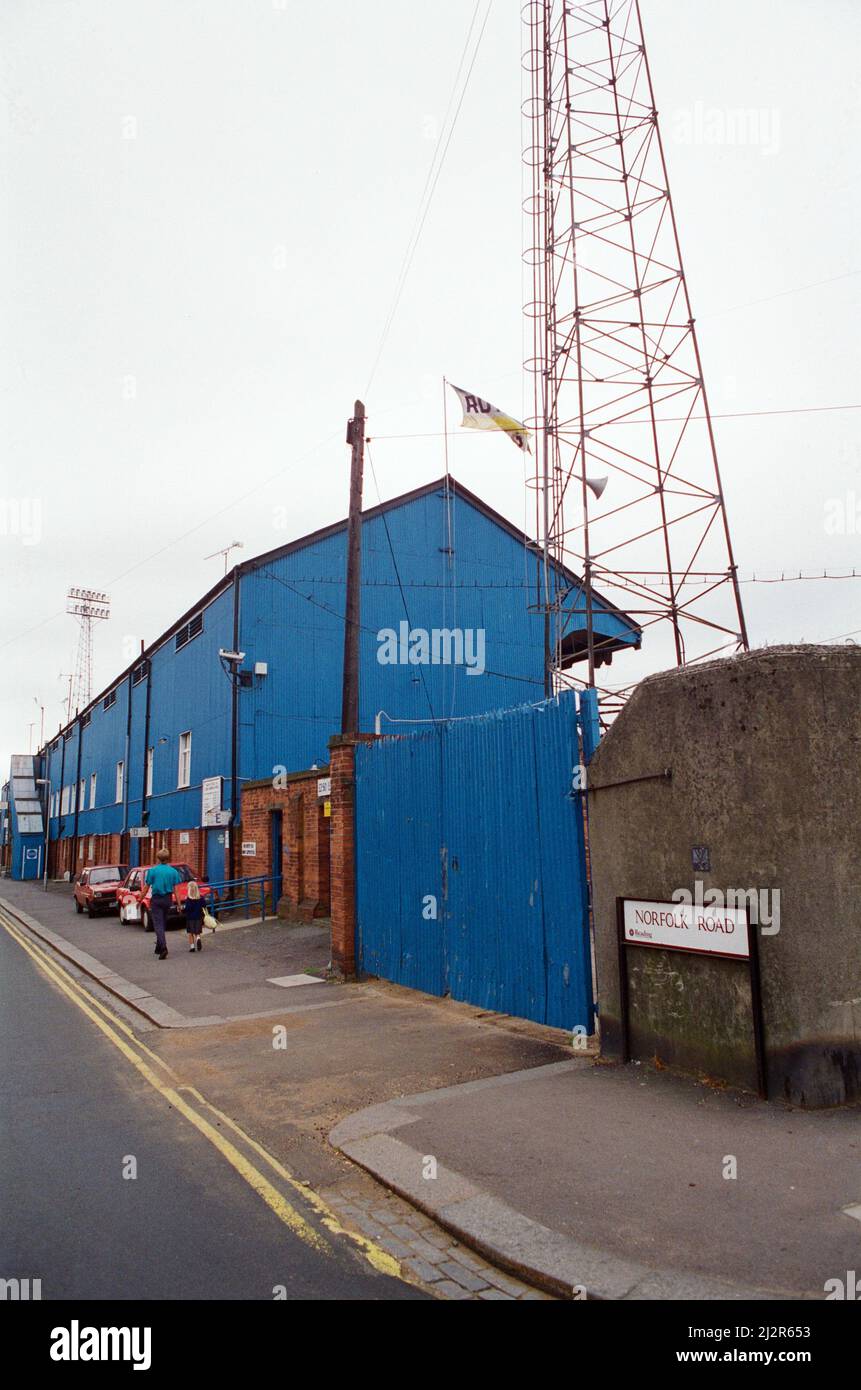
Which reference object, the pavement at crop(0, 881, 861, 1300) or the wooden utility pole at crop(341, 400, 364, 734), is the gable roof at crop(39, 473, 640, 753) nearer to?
the wooden utility pole at crop(341, 400, 364, 734)

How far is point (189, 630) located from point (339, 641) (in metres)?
6.81

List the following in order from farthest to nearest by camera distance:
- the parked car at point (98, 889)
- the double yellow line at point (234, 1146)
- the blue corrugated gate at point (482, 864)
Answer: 1. the parked car at point (98, 889)
2. the blue corrugated gate at point (482, 864)
3. the double yellow line at point (234, 1146)

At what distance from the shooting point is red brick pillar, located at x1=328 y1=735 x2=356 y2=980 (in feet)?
40.0

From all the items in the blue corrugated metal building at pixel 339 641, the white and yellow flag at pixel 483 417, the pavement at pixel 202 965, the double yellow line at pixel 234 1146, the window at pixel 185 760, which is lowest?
the pavement at pixel 202 965

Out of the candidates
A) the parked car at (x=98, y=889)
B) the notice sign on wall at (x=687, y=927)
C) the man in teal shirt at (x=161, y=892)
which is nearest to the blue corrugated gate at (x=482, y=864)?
the notice sign on wall at (x=687, y=927)

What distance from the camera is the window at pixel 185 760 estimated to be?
1187 inches

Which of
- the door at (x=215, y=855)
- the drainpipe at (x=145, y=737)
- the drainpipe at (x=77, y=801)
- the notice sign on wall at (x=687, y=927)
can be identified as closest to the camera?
the notice sign on wall at (x=687, y=927)

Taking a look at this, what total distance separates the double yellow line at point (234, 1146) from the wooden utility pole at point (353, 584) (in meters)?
4.96

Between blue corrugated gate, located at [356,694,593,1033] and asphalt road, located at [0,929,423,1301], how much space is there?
11.1ft

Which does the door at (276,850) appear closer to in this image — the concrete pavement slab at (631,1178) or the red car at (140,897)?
the red car at (140,897)

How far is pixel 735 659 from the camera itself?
6316 mm

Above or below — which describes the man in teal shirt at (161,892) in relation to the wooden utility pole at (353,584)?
below

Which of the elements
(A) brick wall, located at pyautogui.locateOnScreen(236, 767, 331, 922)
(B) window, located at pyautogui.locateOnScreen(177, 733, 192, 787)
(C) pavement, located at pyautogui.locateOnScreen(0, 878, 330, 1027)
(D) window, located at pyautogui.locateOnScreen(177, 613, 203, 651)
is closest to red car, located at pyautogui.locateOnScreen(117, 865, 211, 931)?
(C) pavement, located at pyautogui.locateOnScreen(0, 878, 330, 1027)
